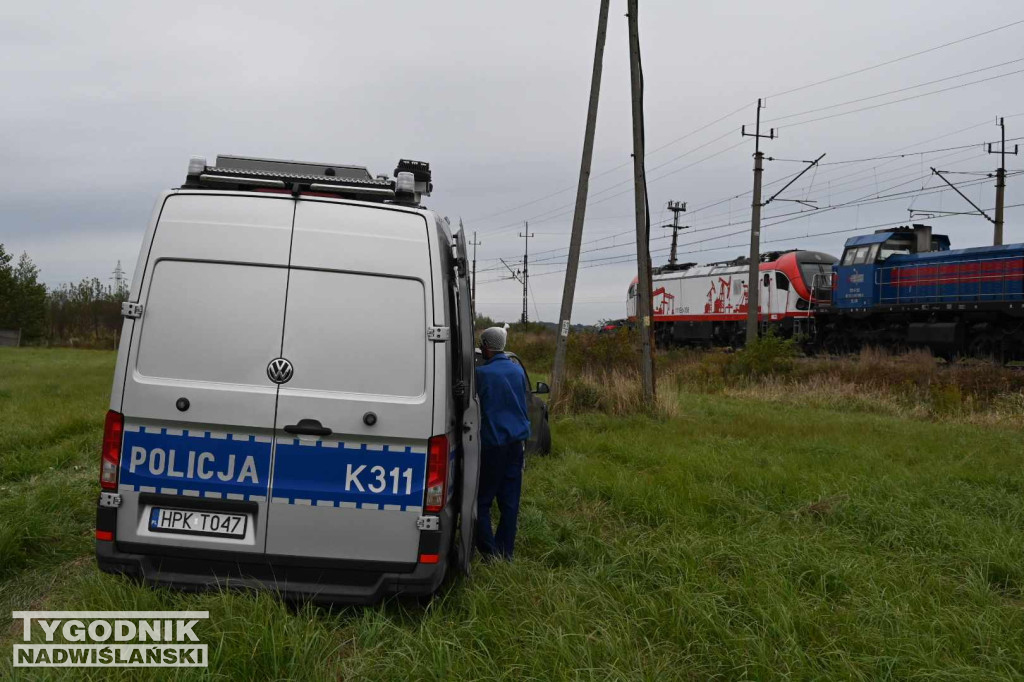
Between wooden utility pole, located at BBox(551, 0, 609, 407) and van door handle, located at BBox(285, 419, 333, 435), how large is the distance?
897cm

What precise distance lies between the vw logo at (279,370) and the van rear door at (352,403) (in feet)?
0.09

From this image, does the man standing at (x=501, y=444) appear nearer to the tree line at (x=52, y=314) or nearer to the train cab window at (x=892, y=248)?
the train cab window at (x=892, y=248)

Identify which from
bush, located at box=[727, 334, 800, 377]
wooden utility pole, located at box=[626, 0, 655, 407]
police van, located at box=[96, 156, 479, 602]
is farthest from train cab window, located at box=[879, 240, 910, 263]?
police van, located at box=[96, 156, 479, 602]

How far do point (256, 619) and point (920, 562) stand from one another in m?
4.13

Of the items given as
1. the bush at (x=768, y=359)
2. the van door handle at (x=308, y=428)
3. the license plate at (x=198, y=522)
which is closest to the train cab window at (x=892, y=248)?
the bush at (x=768, y=359)

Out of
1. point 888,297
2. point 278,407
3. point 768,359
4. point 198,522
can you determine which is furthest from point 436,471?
point 888,297

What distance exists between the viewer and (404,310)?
3895mm

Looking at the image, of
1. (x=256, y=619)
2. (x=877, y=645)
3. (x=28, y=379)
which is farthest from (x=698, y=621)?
(x=28, y=379)

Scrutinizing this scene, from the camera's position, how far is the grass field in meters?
3.53

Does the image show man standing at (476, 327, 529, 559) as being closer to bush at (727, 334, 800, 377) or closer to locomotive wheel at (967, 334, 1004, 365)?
bush at (727, 334, 800, 377)

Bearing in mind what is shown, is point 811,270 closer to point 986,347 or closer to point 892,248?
point 892,248

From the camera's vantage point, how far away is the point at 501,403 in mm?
5184

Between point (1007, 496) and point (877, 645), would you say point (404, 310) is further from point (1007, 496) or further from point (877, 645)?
point (1007, 496)

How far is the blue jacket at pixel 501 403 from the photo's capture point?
5125 mm
